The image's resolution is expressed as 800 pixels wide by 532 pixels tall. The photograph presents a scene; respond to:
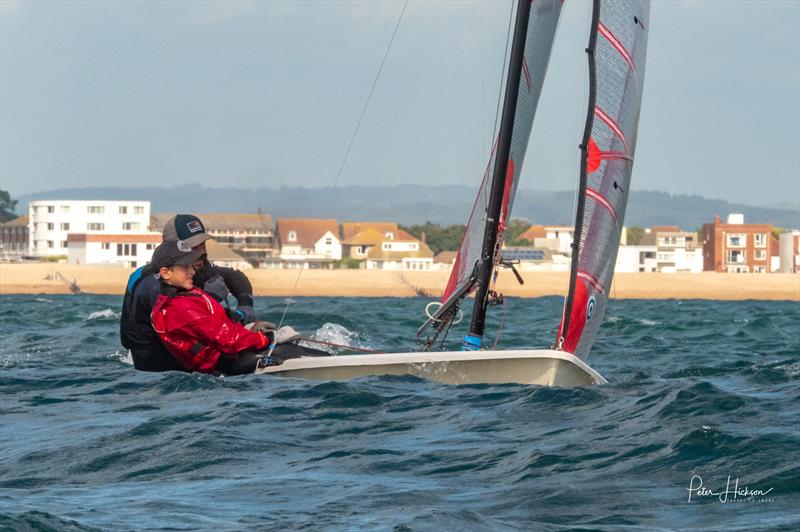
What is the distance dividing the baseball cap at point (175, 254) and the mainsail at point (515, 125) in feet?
8.17

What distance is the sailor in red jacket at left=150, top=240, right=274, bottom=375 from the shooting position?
9.12m

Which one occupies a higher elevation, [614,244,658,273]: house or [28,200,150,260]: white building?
[28,200,150,260]: white building

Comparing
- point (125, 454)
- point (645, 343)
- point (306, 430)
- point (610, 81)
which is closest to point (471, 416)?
point (306, 430)

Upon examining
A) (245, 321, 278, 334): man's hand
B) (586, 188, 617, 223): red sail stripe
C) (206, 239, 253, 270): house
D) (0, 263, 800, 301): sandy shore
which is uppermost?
(586, 188, 617, 223): red sail stripe

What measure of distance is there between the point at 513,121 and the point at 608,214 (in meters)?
1.15

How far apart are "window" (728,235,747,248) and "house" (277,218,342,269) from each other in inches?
1263

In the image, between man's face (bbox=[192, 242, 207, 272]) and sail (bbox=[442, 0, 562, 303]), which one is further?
sail (bbox=[442, 0, 562, 303])

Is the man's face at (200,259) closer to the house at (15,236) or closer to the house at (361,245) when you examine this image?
the house at (361,245)

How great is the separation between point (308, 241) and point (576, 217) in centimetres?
10803

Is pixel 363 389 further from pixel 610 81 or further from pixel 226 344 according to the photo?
pixel 610 81

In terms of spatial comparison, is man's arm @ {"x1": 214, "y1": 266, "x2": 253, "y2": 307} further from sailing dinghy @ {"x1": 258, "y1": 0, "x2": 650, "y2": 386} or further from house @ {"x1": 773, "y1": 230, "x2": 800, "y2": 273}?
house @ {"x1": 773, "y1": 230, "x2": 800, "y2": 273}

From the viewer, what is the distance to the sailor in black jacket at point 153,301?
9.41m

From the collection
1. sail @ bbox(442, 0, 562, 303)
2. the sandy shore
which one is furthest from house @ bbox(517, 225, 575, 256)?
sail @ bbox(442, 0, 562, 303)

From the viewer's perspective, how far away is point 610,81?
10.2 m
